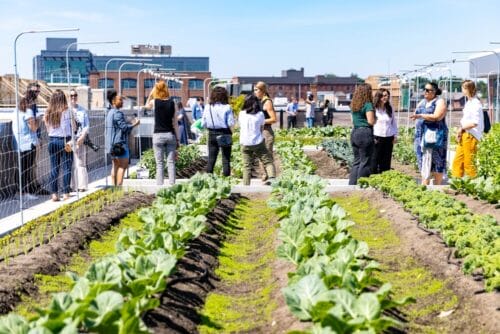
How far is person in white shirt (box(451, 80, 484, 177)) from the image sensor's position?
1181 cm

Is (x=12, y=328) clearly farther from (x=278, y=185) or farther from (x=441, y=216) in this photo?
(x=278, y=185)

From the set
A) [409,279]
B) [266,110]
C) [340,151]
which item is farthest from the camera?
[340,151]

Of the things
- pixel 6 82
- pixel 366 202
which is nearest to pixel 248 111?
pixel 366 202

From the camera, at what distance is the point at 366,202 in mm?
10875

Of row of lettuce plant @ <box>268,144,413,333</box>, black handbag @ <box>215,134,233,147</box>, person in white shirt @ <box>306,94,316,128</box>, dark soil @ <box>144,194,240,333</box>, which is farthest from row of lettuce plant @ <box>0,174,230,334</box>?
Answer: person in white shirt @ <box>306,94,316,128</box>

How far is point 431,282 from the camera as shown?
6.41m

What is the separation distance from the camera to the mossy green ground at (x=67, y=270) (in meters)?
5.77

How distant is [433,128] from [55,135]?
18.0ft

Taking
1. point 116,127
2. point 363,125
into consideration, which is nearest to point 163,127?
point 116,127

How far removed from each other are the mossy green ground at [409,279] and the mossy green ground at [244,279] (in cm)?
100

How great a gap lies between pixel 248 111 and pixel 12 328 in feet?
27.2

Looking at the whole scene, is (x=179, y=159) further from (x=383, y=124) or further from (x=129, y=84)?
(x=129, y=84)

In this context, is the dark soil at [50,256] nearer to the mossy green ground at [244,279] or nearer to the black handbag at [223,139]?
the mossy green ground at [244,279]

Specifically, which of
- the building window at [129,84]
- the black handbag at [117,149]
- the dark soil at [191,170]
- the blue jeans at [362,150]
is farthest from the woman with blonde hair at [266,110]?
the building window at [129,84]
